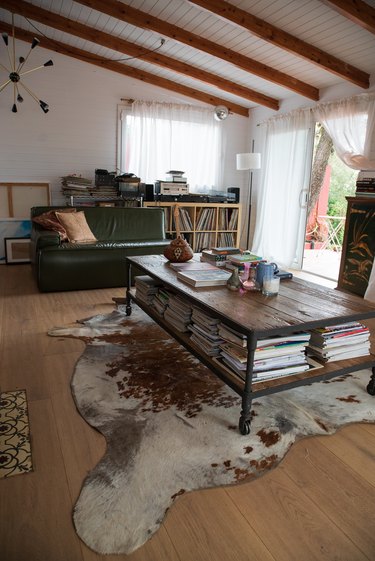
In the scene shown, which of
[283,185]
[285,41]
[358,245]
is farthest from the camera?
[283,185]

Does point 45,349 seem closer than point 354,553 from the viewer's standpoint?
No

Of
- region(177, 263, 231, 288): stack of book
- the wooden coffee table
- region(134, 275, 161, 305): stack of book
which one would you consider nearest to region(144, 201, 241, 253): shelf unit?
region(134, 275, 161, 305): stack of book

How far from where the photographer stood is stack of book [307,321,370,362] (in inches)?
78.4

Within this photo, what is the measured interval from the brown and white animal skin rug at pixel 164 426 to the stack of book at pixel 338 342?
25 cm

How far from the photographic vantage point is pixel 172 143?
595cm

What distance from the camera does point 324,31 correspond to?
3621 mm

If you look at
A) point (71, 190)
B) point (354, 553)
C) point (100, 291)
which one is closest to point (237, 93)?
point (71, 190)

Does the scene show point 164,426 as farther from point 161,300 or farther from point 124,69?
point 124,69

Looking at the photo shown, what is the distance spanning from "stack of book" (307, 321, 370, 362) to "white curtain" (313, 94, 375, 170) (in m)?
2.66

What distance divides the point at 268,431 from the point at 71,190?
169 inches

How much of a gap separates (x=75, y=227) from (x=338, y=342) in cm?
299

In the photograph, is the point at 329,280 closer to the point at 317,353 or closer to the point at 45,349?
the point at 317,353

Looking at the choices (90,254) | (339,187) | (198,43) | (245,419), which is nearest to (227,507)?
(245,419)

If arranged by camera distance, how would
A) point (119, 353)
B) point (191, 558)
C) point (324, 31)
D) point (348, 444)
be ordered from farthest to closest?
point (324, 31)
point (119, 353)
point (348, 444)
point (191, 558)
